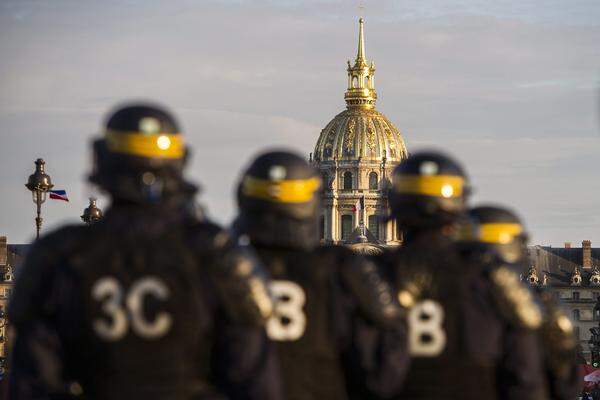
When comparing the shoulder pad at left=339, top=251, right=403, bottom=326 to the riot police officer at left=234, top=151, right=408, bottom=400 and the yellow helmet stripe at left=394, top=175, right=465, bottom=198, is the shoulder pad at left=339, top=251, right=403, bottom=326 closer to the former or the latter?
the riot police officer at left=234, top=151, right=408, bottom=400

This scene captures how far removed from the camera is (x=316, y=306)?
9.24 metres

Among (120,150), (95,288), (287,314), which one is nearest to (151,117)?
(120,150)

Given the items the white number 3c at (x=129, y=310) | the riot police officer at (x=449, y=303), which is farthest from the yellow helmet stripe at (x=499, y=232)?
the white number 3c at (x=129, y=310)

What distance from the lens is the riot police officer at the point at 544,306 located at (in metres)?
11.2

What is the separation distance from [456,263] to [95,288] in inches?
113

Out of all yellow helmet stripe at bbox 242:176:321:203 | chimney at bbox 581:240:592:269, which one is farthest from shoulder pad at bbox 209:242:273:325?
chimney at bbox 581:240:592:269

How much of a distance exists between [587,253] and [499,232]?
156m

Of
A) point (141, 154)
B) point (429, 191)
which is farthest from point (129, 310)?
point (429, 191)

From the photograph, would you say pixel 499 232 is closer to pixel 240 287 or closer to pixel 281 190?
pixel 281 190

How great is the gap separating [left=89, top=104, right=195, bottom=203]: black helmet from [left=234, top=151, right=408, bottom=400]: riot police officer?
1.15 meters

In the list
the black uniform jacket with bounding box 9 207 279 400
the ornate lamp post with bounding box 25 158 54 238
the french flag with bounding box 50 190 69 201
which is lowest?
the black uniform jacket with bounding box 9 207 279 400

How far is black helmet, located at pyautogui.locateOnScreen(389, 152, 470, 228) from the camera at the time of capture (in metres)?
10.0

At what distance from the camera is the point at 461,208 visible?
10180 millimetres

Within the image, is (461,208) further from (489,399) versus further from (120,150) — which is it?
(120,150)
